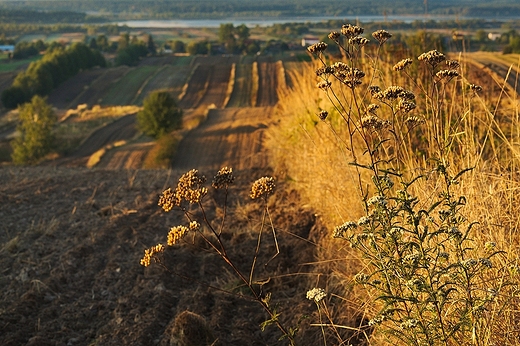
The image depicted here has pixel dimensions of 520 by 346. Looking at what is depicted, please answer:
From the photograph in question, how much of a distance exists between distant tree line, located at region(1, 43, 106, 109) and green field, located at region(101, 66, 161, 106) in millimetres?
8871

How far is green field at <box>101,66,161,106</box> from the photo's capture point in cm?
5931

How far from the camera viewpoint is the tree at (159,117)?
130 feet

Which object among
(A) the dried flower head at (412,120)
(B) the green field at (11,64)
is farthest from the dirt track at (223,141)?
(B) the green field at (11,64)

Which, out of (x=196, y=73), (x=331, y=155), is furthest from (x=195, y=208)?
(x=196, y=73)

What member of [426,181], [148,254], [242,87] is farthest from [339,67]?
[242,87]

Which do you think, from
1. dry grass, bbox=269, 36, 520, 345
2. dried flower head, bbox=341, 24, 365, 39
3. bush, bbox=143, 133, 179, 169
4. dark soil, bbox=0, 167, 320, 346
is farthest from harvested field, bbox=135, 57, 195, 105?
dried flower head, bbox=341, 24, 365, 39

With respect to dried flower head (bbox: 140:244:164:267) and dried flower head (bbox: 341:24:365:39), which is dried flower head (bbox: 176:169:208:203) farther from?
dried flower head (bbox: 341:24:365:39)

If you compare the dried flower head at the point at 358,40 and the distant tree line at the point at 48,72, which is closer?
the dried flower head at the point at 358,40

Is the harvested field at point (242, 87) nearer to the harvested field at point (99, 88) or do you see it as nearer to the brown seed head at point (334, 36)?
the harvested field at point (99, 88)

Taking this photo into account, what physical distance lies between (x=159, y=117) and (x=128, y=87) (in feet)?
85.0

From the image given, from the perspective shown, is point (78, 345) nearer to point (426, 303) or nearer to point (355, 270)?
point (355, 270)

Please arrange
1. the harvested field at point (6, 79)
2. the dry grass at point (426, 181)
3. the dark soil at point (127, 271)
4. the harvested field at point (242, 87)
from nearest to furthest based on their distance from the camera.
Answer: the dry grass at point (426, 181), the dark soil at point (127, 271), the harvested field at point (242, 87), the harvested field at point (6, 79)

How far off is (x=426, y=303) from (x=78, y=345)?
2.46 meters

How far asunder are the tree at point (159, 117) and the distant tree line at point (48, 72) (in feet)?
89.2
